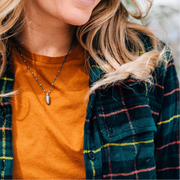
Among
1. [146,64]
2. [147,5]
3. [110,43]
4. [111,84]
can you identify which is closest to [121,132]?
[111,84]

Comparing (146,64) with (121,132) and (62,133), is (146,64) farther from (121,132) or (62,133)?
(62,133)

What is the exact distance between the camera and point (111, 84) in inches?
39.7

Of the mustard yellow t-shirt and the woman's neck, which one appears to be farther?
the woman's neck

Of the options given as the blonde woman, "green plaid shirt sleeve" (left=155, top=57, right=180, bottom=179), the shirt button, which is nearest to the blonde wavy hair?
the blonde woman

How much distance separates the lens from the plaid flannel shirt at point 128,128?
0.88m

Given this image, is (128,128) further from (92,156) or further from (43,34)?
(43,34)

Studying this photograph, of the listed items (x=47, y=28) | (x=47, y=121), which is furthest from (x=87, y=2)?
(x=47, y=121)

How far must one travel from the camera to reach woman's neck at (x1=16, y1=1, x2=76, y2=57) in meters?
0.97

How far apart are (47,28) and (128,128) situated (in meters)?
0.59

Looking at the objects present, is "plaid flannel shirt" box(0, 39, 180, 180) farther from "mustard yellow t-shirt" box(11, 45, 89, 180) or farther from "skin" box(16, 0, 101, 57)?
"skin" box(16, 0, 101, 57)

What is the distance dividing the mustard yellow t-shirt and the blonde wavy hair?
0.41 feet

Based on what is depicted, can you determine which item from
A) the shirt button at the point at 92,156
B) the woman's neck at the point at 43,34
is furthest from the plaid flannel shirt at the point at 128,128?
the woman's neck at the point at 43,34

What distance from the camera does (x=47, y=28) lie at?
994mm

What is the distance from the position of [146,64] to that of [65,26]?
0.43 m
